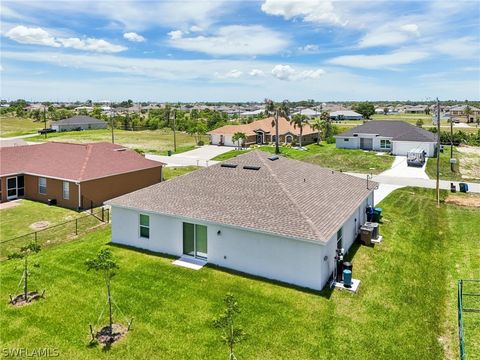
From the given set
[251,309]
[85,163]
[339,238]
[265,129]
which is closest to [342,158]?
[265,129]

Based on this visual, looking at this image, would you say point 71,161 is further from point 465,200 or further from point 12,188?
point 465,200

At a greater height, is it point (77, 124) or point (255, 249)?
point (77, 124)

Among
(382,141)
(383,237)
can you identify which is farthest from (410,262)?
(382,141)

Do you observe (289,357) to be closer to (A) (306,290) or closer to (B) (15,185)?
(A) (306,290)

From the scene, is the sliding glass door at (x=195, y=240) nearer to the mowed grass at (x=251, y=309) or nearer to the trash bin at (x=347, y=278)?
the mowed grass at (x=251, y=309)

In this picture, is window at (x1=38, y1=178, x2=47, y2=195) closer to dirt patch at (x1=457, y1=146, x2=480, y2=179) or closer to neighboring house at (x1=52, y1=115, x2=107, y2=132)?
dirt patch at (x1=457, y1=146, x2=480, y2=179)

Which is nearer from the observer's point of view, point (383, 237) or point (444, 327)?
point (444, 327)
